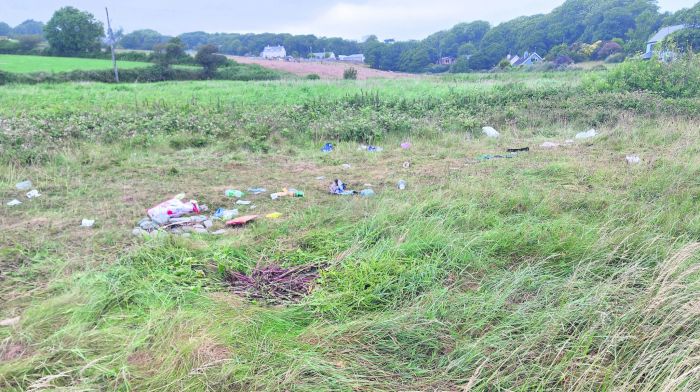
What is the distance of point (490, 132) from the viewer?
8.24 meters

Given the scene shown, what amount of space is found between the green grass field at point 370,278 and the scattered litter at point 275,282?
0.08 m

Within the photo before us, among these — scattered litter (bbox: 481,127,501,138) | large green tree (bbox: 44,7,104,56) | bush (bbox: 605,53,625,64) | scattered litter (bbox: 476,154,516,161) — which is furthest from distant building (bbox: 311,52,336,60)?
scattered litter (bbox: 476,154,516,161)

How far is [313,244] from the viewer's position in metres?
3.24

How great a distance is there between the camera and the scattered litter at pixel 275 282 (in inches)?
103

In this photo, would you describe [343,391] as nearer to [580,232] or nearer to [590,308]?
[590,308]

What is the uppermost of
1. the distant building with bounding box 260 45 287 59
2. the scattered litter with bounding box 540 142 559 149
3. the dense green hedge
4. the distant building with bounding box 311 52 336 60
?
the distant building with bounding box 260 45 287 59

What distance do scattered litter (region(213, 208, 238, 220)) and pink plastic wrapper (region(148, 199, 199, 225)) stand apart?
23 centimetres

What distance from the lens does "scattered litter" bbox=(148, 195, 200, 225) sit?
386 centimetres

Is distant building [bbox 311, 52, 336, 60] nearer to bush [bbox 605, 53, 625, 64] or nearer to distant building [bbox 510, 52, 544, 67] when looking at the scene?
distant building [bbox 510, 52, 544, 67]

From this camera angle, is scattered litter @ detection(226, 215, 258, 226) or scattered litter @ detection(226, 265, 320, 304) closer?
scattered litter @ detection(226, 265, 320, 304)

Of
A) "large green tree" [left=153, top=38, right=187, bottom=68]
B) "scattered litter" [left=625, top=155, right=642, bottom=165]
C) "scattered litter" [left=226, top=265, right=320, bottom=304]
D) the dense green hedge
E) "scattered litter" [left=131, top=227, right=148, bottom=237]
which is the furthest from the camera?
"large green tree" [left=153, top=38, right=187, bottom=68]

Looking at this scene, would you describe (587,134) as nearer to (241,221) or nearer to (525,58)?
(241,221)

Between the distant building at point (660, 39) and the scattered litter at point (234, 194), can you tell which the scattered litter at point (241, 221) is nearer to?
the scattered litter at point (234, 194)

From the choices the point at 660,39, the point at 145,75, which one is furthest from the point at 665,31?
the point at 145,75
